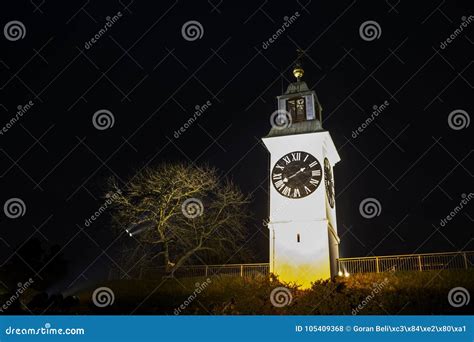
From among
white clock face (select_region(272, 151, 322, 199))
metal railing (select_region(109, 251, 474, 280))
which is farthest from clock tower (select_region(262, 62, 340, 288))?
metal railing (select_region(109, 251, 474, 280))

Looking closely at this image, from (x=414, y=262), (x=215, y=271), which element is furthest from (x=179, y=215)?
(x=414, y=262)

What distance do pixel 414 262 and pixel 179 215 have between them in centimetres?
1166

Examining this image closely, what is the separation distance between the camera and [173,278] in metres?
26.7

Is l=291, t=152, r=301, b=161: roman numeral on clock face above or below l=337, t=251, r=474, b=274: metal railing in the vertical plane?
above

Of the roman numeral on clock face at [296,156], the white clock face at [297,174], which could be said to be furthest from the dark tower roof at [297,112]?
the white clock face at [297,174]

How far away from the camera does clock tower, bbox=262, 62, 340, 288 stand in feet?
82.1

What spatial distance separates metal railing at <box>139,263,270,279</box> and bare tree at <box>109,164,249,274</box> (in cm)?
50

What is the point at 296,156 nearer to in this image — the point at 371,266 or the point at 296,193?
the point at 296,193

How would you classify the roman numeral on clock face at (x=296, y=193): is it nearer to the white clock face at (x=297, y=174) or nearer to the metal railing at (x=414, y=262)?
the white clock face at (x=297, y=174)

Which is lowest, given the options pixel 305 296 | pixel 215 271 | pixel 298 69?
pixel 305 296

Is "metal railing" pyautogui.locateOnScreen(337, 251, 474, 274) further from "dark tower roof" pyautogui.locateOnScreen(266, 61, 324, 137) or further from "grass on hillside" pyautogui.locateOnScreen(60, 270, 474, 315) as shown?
"dark tower roof" pyautogui.locateOnScreen(266, 61, 324, 137)

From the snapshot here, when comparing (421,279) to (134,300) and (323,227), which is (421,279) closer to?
(323,227)

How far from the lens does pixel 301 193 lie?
26.4 metres

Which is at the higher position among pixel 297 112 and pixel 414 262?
pixel 297 112
